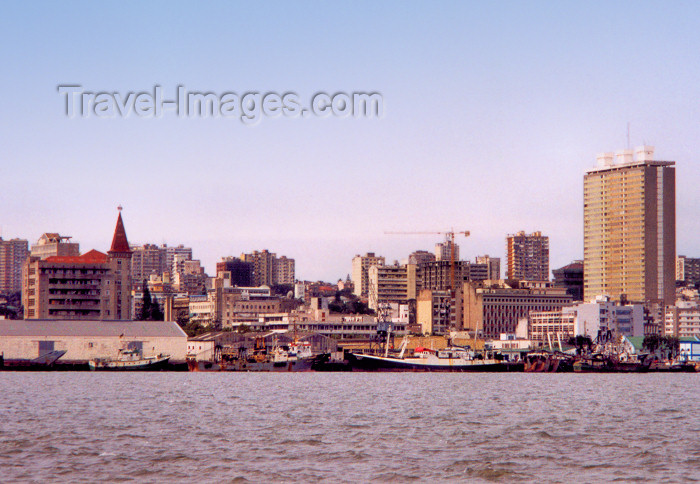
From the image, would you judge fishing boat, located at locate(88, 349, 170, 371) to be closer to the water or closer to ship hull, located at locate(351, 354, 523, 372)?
ship hull, located at locate(351, 354, 523, 372)

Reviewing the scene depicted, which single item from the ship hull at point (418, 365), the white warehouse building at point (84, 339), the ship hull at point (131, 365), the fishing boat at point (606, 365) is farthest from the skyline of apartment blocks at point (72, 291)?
A: the fishing boat at point (606, 365)

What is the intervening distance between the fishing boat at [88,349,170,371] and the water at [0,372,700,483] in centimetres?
6900

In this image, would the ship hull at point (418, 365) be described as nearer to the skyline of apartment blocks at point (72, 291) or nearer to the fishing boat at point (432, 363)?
the fishing boat at point (432, 363)

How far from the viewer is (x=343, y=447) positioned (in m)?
49.4

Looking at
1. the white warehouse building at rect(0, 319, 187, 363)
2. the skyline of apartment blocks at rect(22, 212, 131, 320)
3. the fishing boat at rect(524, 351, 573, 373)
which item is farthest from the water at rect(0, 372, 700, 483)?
the skyline of apartment blocks at rect(22, 212, 131, 320)

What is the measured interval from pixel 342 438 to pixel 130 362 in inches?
4379

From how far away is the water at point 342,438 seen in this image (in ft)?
138

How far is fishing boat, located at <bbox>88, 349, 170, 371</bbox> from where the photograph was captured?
158750mm

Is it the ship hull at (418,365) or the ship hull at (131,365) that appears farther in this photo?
the ship hull at (418,365)

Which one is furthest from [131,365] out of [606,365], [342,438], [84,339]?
[342,438]

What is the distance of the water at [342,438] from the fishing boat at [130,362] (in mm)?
68999

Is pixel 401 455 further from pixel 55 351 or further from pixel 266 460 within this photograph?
pixel 55 351

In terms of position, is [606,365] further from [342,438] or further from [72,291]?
[342,438]

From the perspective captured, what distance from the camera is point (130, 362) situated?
6284 inches
